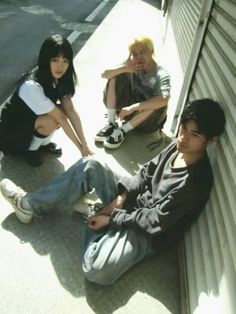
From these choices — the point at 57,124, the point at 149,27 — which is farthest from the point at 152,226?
the point at 149,27

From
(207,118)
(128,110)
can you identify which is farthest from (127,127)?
(207,118)

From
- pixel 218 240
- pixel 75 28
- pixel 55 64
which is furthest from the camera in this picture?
pixel 75 28

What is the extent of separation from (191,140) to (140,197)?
668mm

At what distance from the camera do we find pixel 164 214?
2.72m

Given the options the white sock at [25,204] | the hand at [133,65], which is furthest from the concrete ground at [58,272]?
the hand at [133,65]

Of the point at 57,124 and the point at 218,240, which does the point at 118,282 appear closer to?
the point at 218,240

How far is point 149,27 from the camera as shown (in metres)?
10.9

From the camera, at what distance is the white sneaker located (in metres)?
3.18

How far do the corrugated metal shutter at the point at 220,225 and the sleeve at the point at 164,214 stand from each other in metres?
0.15

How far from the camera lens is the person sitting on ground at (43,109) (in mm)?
3504

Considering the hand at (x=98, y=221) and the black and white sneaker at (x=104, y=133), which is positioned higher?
the hand at (x=98, y=221)

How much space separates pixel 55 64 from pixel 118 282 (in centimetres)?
195

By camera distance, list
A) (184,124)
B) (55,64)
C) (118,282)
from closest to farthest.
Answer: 1. (184,124)
2. (118,282)
3. (55,64)

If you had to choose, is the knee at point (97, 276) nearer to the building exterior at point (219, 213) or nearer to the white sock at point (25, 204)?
the building exterior at point (219, 213)
